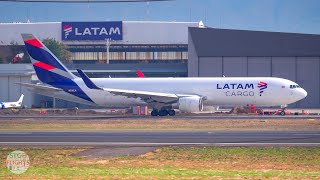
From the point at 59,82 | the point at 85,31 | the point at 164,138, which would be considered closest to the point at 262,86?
the point at 59,82

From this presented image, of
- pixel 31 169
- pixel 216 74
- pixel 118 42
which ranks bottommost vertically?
pixel 31 169

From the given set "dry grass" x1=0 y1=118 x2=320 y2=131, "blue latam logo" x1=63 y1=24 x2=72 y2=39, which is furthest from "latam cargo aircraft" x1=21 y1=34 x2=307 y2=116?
"blue latam logo" x1=63 y1=24 x2=72 y2=39

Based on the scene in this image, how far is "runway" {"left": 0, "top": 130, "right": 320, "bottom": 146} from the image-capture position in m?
27.0

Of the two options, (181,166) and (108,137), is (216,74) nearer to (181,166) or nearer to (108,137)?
(108,137)

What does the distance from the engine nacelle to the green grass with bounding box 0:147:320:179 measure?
25820mm

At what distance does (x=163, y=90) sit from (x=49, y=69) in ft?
32.4

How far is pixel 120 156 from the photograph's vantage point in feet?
73.8

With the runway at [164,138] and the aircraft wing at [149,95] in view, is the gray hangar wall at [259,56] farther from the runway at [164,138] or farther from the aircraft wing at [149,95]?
the runway at [164,138]

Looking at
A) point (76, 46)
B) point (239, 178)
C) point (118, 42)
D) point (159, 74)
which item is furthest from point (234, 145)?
point (76, 46)

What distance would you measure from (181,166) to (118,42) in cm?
8010

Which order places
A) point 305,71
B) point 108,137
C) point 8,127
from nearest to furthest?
point 108,137 < point 8,127 < point 305,71

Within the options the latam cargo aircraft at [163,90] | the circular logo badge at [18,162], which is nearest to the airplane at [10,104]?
the latam cargo aircraft at [163,90]

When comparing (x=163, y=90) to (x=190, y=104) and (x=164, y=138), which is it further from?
(x=164, y=138)

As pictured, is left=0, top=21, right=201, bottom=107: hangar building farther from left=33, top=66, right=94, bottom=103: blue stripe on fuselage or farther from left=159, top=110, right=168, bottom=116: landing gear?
left=159, top=110, right=168, bottom=116: landing gear
